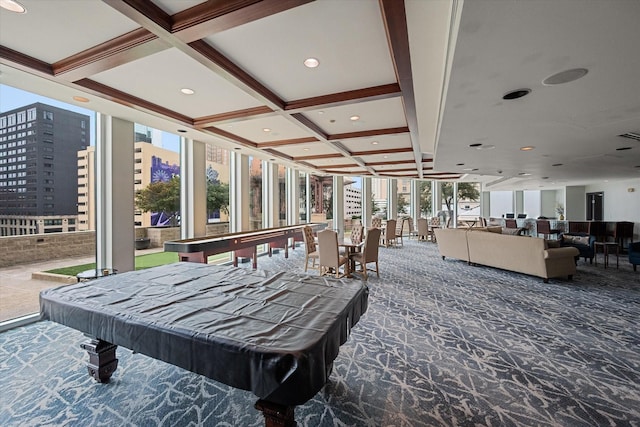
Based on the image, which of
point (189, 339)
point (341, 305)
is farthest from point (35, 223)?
point (341, 305)

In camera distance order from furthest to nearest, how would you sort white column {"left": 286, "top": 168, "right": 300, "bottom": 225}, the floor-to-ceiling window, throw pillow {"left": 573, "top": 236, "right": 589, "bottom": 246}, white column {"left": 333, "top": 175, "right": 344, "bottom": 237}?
1. white column {"left": 333, "top": 175, "right": 344, "bottom": 237}
2. white column {"left": 286, "top": 168, "right": 300, "bottom": 225}
3. the floor-to-ceiling window
4. throw pillow {"left": 573, "top": 236, "right": 589, "bottom": 246}

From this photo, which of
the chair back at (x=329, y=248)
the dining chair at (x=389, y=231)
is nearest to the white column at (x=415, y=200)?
the dining chair at (x=389, y=231)

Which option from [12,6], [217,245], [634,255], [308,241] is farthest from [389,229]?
[12,6]

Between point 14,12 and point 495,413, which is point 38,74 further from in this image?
point 495,413

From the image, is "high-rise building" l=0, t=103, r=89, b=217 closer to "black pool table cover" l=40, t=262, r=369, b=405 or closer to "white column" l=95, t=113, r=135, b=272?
"white column" l=95, t=113, r=135, b=272

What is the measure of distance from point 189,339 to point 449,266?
688 centimetres

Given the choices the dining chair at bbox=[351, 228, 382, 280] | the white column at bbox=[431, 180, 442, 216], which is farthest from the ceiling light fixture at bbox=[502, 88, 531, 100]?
the white column at bbox=[431, 180, 442, 216]

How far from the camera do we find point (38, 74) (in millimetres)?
2955

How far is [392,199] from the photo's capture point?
45.7 ft

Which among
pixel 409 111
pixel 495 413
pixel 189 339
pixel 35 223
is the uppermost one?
pixel 409 111

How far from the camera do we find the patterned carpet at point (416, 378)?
1933mm

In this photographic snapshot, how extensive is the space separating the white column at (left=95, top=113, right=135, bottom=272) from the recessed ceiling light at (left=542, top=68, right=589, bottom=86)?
574 cm

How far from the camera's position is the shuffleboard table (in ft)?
4.19

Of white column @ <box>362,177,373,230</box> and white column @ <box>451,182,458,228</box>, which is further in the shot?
white column @ <box>451,182,458,228</box>
